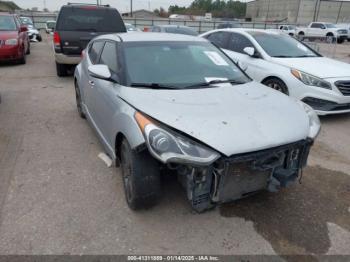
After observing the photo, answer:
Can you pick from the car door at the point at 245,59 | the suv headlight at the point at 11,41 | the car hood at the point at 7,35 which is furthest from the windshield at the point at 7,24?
the car door at the point at 245,59

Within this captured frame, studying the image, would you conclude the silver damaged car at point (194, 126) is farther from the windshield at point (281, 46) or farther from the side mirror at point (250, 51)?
the windshield at point (281, 46)

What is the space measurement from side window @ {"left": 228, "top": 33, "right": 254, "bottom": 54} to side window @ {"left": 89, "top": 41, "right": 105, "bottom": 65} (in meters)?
3.49

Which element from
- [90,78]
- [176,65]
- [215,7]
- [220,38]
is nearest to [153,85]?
[176,65]

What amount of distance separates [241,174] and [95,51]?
2954mm

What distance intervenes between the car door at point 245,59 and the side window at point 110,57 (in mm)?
3329

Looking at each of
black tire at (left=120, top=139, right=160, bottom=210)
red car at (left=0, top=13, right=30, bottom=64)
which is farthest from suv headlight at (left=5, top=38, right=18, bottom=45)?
black tire at (left=120, top=139, right=160, bottom=210)

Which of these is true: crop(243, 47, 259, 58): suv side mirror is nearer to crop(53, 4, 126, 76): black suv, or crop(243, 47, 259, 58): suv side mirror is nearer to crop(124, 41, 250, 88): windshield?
crop(124, 41, 250, 88): windshield

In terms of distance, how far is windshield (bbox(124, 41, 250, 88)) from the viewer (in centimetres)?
316

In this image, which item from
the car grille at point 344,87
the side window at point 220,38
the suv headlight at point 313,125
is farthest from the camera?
the side window at point 220,38

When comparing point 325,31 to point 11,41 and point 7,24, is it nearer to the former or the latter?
point 7,24

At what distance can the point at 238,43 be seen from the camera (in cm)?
691

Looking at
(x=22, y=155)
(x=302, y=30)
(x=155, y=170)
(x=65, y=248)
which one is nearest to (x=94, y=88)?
(x=22, y=155)

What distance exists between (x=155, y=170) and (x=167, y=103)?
0.60 m

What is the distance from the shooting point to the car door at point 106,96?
10.3ft
